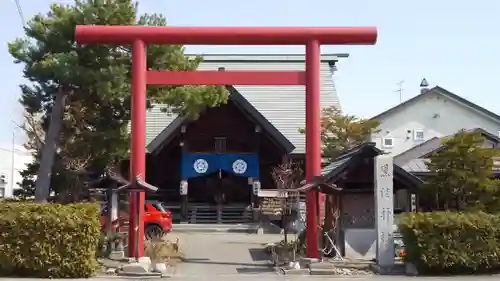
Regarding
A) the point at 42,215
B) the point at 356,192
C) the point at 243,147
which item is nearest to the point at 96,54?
the point at 42,215

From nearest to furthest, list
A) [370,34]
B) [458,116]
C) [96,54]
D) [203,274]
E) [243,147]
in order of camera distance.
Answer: [203,274] → [370,34] → [96,54] → [243,147] → [458,116]

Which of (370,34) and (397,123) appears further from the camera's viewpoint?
(397,123)

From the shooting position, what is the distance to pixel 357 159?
17.8 meters

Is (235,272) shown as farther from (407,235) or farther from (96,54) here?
(96,54)

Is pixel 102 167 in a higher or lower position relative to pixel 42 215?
higher

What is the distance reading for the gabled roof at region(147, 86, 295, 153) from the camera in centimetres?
2831

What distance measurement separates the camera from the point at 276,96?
3503 centimetres

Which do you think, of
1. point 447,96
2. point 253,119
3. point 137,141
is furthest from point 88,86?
point 447,96

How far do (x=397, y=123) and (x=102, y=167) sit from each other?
28.3 metres

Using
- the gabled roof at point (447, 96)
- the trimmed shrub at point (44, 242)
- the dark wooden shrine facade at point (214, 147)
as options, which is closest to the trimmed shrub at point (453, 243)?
the trimmed shrub at point (44, 242)

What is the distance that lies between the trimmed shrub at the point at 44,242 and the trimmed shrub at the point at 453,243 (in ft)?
26.3

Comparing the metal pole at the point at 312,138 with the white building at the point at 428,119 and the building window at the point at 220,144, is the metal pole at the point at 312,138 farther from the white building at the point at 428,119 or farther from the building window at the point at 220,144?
the white building at the point at 428,119

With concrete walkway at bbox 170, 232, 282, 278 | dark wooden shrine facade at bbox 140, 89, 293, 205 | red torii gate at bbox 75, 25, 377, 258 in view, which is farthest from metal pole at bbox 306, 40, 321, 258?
dark wooden shrine facade at bbox 140, 89, 293, 205

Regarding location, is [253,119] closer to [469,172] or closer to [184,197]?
[184,197]
